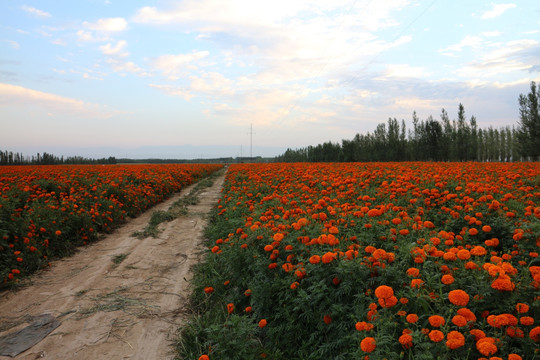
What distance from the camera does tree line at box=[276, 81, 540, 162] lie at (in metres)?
Result: 39.4

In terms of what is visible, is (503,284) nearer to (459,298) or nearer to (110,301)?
(459,298)

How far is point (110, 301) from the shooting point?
4.30 meters

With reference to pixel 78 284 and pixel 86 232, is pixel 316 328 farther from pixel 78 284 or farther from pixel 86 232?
pixel 86 232

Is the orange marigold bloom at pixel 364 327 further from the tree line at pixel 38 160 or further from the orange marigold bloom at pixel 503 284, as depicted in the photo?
the tree line at pixel 38 160

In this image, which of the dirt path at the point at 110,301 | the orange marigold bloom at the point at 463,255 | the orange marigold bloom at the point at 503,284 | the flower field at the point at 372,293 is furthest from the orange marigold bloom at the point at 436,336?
the dirt path at the point at 110,301

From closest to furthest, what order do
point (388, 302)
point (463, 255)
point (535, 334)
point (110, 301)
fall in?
point (535, 334) → point (388, 302) → point (463, 255) → point (110, 301)

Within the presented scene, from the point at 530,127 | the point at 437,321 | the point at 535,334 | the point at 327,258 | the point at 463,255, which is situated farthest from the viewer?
the point at 530,127

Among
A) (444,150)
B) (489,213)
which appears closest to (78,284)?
(489,213)

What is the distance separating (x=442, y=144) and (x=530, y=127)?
12.1 meters

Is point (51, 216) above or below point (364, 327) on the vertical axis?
above

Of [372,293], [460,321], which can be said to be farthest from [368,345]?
[372,293]

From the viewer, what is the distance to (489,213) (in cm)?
450

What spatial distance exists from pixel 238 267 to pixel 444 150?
54500 mm

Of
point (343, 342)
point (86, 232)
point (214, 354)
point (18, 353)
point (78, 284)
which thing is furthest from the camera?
point (86, 232)
